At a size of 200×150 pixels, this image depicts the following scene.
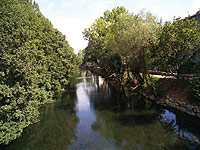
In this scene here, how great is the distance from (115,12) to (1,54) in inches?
2066

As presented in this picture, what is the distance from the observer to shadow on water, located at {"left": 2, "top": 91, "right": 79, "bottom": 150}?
1402cm

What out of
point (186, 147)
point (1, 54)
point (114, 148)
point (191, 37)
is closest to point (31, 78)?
point (1, 54)

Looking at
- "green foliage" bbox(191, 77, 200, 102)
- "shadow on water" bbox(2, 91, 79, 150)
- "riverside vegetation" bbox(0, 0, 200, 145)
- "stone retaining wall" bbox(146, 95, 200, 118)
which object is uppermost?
"riverside vegetation" bbox(0, 0, 200, 145)

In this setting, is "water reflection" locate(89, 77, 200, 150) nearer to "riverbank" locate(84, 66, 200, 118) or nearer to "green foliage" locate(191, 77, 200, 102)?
"riverbank" locate(84, 66, 200, 118)

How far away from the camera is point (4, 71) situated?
14.2 meters

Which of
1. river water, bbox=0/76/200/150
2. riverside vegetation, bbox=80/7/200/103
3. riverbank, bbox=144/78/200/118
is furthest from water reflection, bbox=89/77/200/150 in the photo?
riverside vegetation, bbox=80/7/200/103

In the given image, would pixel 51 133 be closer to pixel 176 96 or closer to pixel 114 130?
pixel 114 130

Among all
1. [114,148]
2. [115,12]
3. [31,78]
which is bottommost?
[114,148]

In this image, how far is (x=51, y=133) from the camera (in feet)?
53.7

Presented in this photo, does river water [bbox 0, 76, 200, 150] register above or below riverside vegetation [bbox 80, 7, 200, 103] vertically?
below

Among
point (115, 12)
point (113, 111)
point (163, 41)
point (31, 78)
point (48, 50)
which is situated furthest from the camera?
point (115, 12)

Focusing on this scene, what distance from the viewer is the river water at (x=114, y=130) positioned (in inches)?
512

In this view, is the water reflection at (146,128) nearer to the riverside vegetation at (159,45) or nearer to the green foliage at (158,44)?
the riverside vegetation at (159,45)

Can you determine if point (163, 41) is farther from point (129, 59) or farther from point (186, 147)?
point (186, 147)
